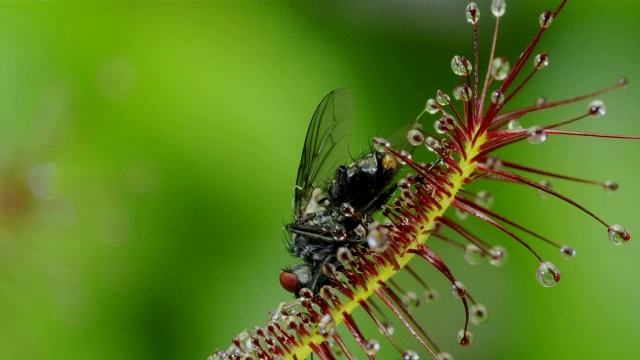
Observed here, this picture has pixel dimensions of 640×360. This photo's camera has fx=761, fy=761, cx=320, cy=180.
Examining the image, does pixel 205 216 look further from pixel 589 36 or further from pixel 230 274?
pixel 589 36

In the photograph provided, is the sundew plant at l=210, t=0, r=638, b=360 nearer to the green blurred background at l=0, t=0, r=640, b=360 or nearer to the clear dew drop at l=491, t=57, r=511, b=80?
the clear dew drop at l=491, t=57, r=511, b=80

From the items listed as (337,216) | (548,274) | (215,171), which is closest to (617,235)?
(548,274)

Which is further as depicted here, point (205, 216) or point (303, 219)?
point (205, 216)

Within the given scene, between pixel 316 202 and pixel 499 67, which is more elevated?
pixel 499 67

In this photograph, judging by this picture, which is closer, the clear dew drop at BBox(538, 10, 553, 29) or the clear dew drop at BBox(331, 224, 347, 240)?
the clear dew drop at BBox(538, 10, 553, 29)

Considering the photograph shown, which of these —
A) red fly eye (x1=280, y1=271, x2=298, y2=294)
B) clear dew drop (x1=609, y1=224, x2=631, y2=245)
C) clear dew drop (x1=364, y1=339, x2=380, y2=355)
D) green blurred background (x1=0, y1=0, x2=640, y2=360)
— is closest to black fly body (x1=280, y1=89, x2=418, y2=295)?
red fly eye (x1=280, y1=271, x2=298, y2=294)

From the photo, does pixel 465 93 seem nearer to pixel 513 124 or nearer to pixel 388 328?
pixel 513 124

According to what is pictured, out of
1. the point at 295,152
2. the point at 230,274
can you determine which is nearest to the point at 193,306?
the point at 230,274
